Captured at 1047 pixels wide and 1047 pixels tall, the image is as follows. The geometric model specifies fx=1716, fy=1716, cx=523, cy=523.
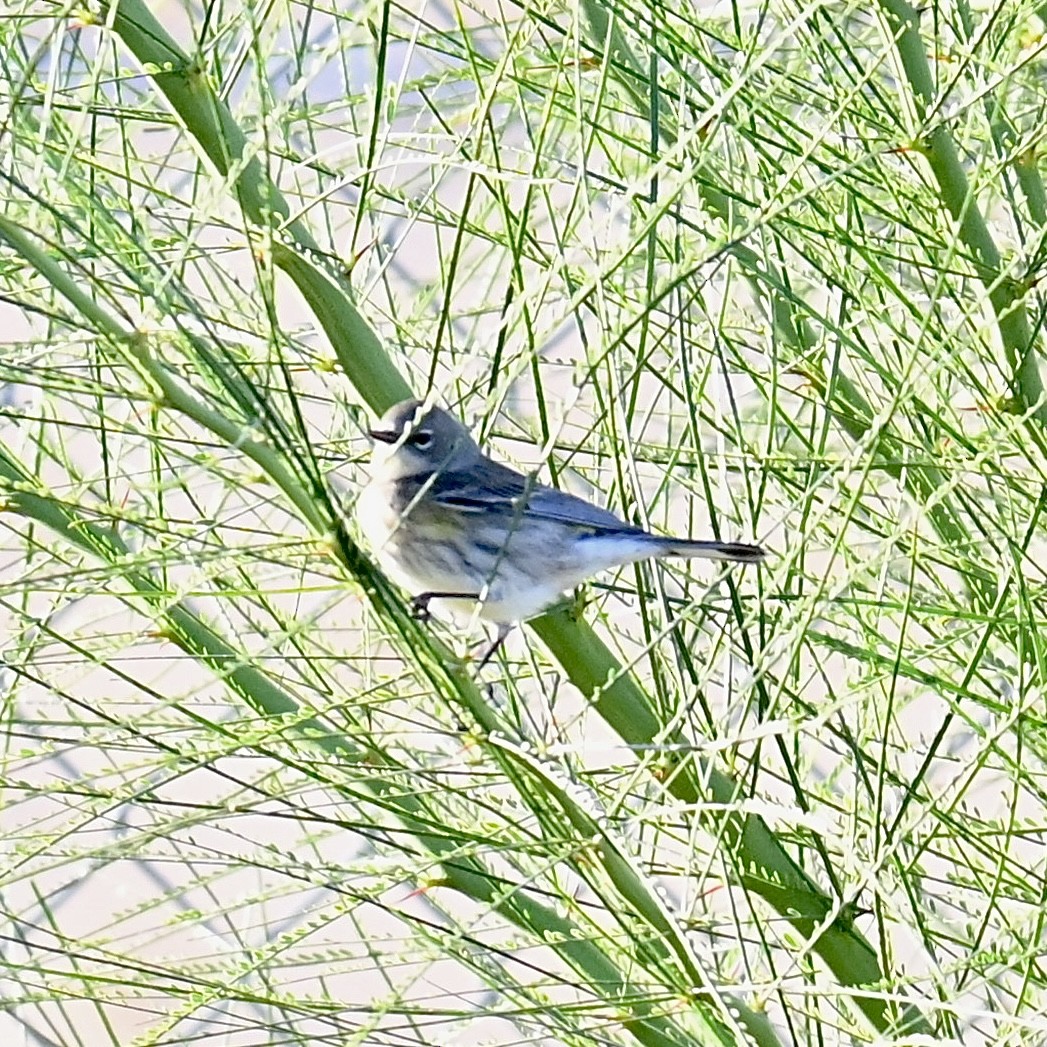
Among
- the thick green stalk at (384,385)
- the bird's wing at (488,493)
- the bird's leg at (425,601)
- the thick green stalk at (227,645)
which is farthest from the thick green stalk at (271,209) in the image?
the bird's wing at (488,493)

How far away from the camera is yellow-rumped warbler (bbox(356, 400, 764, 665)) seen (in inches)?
84.6

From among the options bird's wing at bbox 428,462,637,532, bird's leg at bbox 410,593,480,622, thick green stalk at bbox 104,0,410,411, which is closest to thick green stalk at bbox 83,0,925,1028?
thick green stalk at bbox 104,0,410,411

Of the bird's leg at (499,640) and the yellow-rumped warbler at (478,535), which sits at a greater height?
the yellow-rumped warbler at (478,535)

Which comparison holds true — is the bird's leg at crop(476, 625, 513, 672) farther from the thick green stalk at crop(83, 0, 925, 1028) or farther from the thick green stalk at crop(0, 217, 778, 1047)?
the thick green stalk at crop(0, 217, 778, 1047)

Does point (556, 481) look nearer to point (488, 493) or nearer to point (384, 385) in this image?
point (384, 385)

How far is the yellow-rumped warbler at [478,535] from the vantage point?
2.15 meters

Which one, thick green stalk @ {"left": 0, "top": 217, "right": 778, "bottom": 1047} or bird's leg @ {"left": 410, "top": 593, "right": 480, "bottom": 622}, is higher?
bird's leg @ {"left": 410, "top": 593, "right": 480, "bottom": 622}

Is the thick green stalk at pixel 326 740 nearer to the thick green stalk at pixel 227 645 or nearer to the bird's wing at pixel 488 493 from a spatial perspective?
the thick green stalk at pixel 227 645

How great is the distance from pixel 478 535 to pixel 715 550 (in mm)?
1034

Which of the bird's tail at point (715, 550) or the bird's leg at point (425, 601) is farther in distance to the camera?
the bird's leg at point (425, 601)

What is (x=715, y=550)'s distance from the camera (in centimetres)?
166

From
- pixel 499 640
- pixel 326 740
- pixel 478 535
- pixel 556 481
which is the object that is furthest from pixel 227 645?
pixel 478 535

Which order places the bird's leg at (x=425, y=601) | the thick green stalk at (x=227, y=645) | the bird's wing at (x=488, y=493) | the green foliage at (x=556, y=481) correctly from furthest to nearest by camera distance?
the bird's wing at (x=488, y=493)
the bird's leg at (x=425, y=601)
the green foliage at (x=556, y=481)
the thick green stalk at (x=227, y=645)

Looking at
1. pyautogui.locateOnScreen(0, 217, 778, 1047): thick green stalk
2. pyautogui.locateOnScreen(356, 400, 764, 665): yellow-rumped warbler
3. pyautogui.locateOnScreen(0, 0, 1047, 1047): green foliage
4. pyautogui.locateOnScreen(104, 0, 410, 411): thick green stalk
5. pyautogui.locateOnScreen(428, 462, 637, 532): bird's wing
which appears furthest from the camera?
pyautogui.locateOnScreen(428, 462, 637, 532): bird's wing
